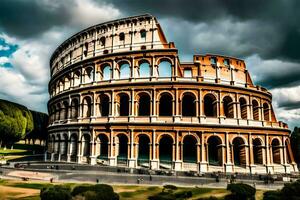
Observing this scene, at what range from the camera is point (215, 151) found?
2791 centimetres

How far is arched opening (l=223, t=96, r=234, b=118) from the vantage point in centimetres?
2694

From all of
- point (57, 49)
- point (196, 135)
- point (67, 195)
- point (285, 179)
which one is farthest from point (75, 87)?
point (285, 179)

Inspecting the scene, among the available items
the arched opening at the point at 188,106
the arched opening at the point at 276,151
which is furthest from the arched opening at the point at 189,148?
the arched opening at the point at 276,151

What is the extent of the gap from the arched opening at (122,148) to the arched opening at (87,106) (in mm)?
5516

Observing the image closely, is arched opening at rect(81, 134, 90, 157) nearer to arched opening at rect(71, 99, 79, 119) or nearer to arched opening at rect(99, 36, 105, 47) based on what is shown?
arched opening at rect(71, 99, 79, 119)

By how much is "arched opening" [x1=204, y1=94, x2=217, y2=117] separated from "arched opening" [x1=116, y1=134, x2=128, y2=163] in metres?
10.9

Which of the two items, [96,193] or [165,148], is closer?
[96,193]

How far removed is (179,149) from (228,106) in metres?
8.63

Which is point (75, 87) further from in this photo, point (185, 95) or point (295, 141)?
point (295, 141)

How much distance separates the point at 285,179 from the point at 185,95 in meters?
13.1

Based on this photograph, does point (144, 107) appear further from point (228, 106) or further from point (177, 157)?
point (228, 106)

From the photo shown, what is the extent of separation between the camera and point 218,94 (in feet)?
86.3

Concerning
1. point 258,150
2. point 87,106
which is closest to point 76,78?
point 87,106

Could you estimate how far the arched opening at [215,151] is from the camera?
82.4 feet
